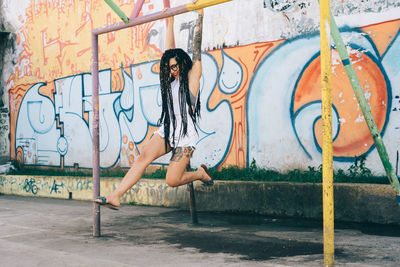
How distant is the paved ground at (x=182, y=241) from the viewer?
169 inches

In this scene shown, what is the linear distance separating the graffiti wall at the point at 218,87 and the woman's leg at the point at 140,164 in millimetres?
3067

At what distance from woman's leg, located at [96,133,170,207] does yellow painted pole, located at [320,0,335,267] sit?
70.0 inches

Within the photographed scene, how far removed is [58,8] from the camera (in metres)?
11.8

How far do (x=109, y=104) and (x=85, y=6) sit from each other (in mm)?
2392

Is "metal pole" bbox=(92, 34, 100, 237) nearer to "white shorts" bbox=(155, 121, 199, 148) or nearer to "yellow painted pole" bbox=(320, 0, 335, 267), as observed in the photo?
"white shorts" bbox=(155, 121, 199, 148)

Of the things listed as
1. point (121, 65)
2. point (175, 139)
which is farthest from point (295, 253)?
point (121, 65)


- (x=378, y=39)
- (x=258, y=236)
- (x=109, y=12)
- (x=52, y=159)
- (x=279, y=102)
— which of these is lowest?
(x=258, y=236)

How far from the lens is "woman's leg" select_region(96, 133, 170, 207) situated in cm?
478

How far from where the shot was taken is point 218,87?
8.52 m

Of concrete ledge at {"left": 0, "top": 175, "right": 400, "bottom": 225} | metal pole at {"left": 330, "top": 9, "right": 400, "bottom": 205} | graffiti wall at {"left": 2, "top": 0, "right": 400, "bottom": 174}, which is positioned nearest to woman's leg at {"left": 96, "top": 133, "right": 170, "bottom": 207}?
metal pole at {"left": 330, "top": 9, "right": 400, "bottom": 205}

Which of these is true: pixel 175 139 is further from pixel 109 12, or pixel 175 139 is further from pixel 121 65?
pixel 109 12

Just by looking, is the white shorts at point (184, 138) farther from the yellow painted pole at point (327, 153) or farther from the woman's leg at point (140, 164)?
the yellow painted pole at point (327, 153)

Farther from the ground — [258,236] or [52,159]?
[52,159]

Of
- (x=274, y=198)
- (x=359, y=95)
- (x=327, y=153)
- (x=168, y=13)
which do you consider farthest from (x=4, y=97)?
(x=327, y=153)
